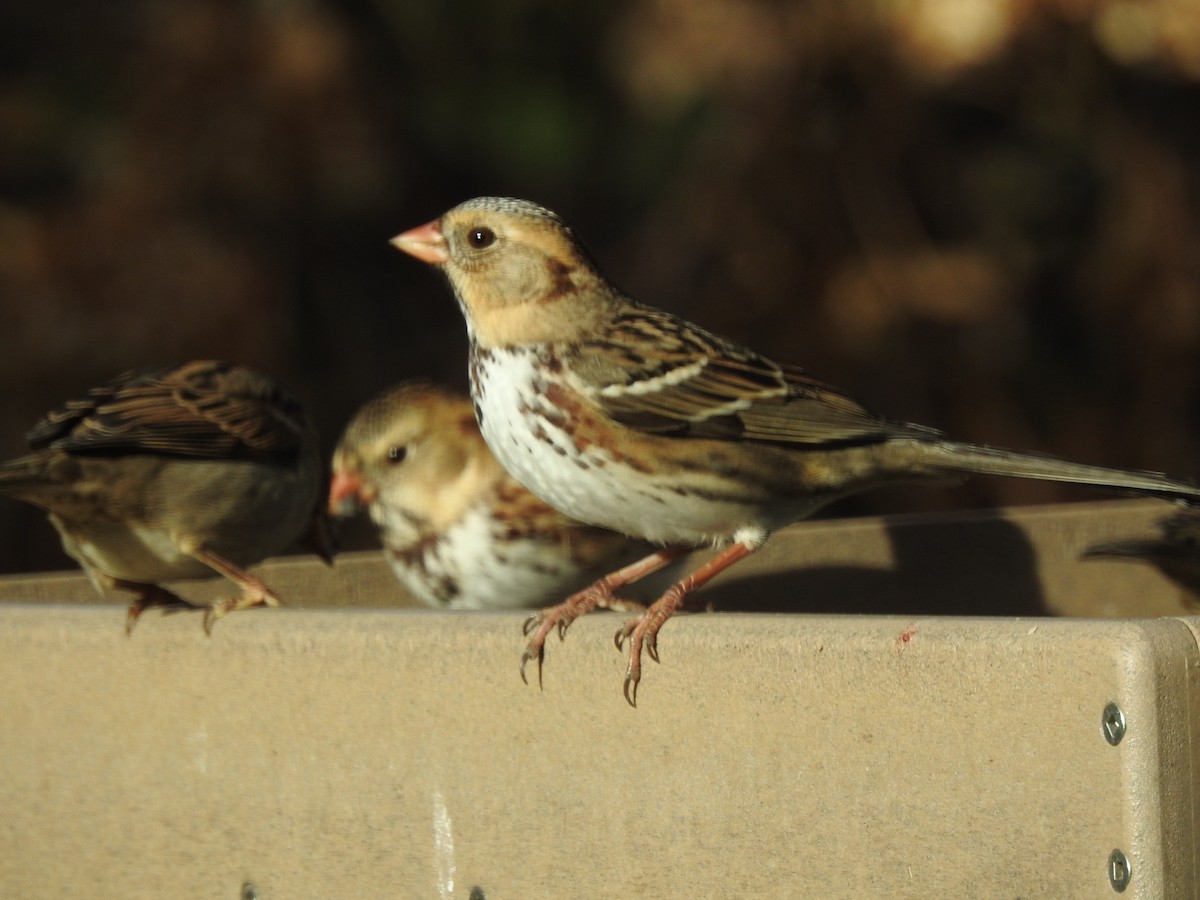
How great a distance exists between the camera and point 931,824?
6.23 feet

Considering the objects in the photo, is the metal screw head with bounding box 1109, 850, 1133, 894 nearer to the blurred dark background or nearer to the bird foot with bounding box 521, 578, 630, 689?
the bird foot with bounding box 521, 578, 630, 689

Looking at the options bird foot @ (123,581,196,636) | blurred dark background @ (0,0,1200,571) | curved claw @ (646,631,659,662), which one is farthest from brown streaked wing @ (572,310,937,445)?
blurred dark background @ (0,0,1200,571)

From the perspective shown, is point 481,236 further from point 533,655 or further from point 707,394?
point 533,655

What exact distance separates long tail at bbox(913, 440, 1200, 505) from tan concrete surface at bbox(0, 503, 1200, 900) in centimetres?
62

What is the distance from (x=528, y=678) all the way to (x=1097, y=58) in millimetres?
3915

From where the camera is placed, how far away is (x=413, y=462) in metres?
3.44

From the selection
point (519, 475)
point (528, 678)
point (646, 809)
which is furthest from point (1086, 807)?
point (519, 475)

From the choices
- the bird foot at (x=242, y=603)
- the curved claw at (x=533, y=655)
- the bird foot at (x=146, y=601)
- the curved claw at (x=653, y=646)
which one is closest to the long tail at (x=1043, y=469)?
the curved claw at (x=653, y=646)

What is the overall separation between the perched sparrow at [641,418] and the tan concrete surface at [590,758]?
1.06 ft

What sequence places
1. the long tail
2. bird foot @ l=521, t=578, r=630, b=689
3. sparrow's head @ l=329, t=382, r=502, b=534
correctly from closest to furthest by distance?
bird foot @ l=521, t=578, r=630, b=689
the long tail
sparrow's head @ l=329, t=382, r=502, b=534

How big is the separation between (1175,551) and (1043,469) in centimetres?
69

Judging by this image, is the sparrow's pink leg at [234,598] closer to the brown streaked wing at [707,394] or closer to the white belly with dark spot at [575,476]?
the white belly with dark spot at [575,476]

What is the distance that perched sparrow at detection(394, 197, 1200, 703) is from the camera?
2.69 metres

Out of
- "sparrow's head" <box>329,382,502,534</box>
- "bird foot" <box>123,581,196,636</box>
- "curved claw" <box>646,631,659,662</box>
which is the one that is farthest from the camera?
"sparrow's head" <box>329,382,502,534</box>
